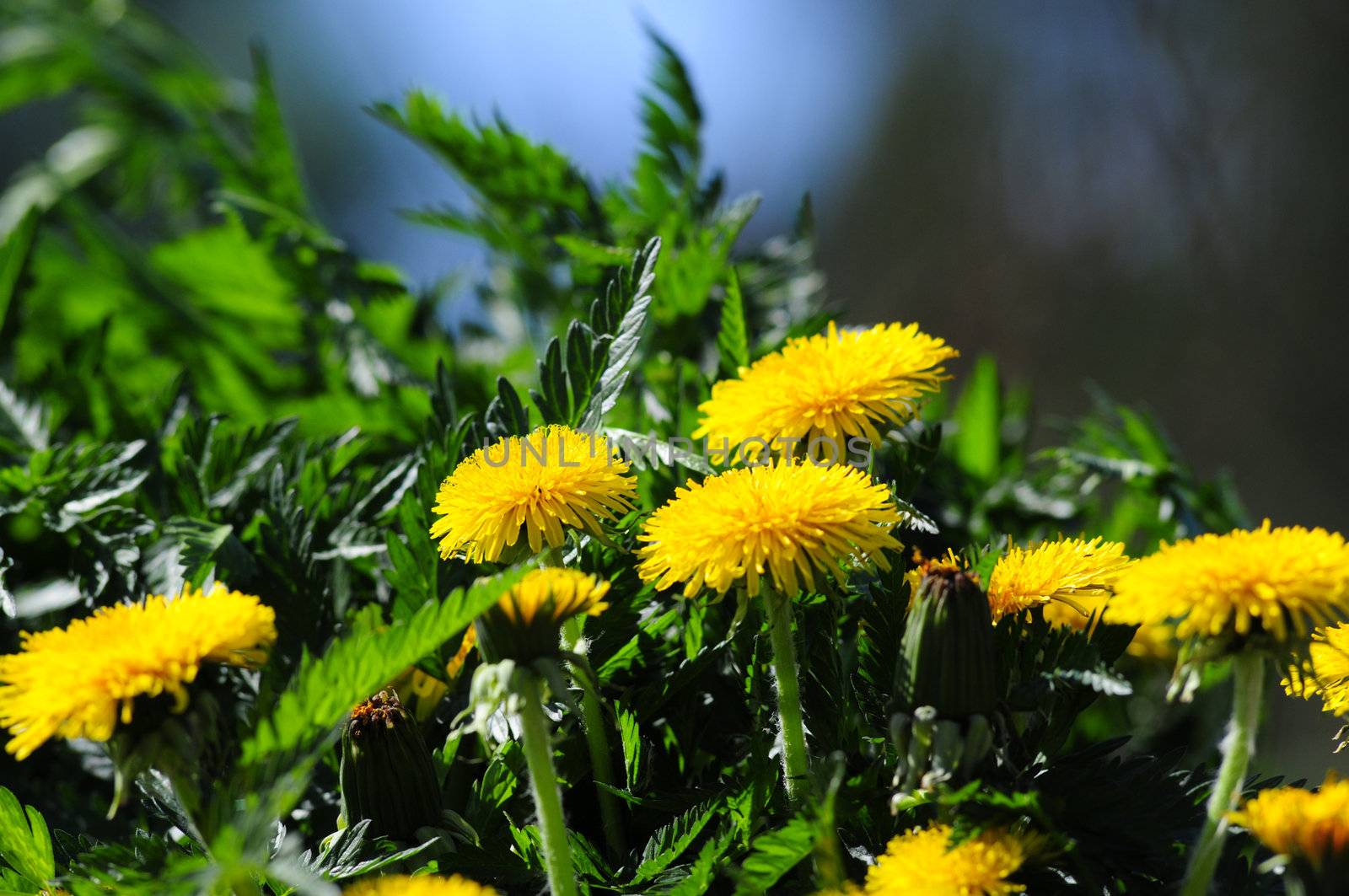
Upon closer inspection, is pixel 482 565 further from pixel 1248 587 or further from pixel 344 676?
pixel 1248 587

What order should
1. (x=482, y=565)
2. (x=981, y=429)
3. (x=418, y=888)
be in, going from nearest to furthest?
(x=418, y=888) → (x=482, y=565) → (x=981, y=429)

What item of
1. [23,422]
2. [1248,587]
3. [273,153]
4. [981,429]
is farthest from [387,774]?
[273,153]

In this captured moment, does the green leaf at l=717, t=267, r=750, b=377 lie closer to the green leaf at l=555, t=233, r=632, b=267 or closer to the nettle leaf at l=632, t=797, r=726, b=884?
the green leaf at l=555, t=233, r=632, b=267

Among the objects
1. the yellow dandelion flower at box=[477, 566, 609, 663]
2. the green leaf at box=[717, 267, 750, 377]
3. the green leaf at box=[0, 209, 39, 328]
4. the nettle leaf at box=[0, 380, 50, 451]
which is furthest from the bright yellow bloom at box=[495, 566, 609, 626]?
the green leaf at box=[0, 209, 39, 328]

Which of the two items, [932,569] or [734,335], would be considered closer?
[932,569]

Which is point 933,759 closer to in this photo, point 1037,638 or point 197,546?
point 1037,638

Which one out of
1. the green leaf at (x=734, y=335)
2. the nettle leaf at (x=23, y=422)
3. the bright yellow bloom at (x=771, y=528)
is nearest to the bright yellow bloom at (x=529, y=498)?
the bright yellow bloom at (x=771, y=528)
